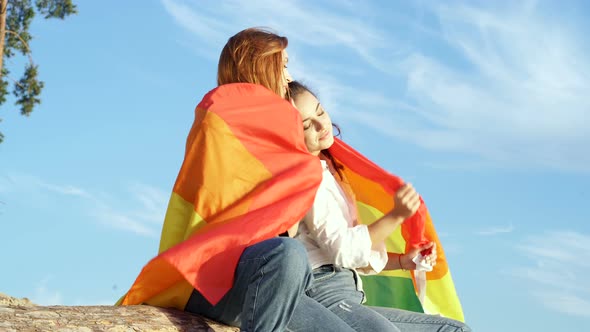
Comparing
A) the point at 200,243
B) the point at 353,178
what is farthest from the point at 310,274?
the point at 353,178

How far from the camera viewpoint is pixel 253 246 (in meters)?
3.35

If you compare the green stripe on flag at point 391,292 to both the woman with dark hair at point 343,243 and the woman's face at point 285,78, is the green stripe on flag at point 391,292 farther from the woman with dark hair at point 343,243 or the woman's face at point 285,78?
the woman's face at point 285,78

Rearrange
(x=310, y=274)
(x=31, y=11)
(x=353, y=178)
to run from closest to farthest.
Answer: (x=310, y=274)
(x=353, y=178)
(x=31, y=11)

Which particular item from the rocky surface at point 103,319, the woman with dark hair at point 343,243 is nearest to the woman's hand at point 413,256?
the woman with dark hair at point 343,243

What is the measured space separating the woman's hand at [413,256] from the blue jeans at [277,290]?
3.32ft

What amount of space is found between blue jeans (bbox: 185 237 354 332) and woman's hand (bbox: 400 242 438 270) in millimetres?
1011

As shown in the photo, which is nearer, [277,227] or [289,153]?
[277,227]

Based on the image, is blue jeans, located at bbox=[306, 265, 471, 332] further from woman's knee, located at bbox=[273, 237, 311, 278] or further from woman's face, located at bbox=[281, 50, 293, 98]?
woman's face, located at bbox=[281, 50, 293, 98]

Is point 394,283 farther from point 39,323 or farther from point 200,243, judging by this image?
point 39,323

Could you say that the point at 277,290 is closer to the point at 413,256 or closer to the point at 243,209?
the point at 243,209

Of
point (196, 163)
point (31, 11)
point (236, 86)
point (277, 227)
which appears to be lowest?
point (277, 227)

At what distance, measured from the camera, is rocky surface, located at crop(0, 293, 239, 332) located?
3441 mm

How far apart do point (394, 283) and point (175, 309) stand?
61.4 inches

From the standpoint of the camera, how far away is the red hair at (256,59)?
12.7ft
